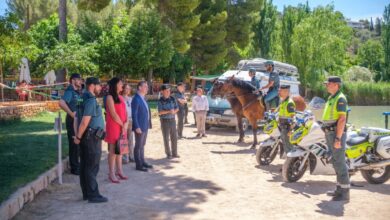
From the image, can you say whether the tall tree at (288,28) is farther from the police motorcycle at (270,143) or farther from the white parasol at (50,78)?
the police motorcycle at (270,143)

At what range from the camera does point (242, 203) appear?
23.5 ft

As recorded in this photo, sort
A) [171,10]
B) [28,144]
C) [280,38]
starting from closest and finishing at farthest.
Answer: [28,144] < [171,10] < [280,38]

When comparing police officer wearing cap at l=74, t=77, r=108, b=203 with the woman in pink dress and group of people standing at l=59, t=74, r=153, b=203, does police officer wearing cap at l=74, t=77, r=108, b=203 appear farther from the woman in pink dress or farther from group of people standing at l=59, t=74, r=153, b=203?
the woman in pink dress

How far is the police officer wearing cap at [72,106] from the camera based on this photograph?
855cm

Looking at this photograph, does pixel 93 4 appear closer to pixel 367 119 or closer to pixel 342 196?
pixel 367 119

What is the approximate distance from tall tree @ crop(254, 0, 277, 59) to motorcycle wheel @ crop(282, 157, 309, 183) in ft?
151

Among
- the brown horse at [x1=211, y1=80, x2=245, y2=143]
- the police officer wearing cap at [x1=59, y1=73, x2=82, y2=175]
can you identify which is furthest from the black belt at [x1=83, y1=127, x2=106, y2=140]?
the brown horse at [x1=211, y1=80, x2=245, y2=143]

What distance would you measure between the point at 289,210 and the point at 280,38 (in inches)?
1960

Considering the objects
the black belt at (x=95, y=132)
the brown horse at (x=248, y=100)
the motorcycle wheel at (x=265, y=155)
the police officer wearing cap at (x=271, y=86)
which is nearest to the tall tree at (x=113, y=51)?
the brown horse at (x=248, y=100)

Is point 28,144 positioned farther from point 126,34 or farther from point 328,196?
point 126,34

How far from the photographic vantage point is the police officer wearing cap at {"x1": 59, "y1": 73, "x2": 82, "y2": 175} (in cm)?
855

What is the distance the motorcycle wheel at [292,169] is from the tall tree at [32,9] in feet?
124

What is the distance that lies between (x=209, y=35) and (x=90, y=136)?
34.5 m

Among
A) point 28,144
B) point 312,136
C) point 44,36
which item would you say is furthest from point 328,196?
point 44,36
